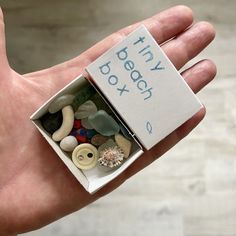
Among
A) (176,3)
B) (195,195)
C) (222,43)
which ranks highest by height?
(176,3)

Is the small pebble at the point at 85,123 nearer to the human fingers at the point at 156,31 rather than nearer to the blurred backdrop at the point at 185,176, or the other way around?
the human fingers at the point at 156,31

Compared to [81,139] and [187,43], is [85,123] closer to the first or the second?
[81,139]

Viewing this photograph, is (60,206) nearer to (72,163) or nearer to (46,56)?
(72,163)

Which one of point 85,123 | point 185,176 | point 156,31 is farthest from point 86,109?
point 185,176

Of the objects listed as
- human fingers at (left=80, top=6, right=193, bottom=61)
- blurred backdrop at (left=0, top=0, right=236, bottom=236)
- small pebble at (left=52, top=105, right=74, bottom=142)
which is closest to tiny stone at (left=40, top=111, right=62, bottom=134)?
small pebble at (left=52, top=105, right=74, bottom=142)

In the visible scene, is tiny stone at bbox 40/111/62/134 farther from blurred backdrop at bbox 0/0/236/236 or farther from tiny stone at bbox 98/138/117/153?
blurred backdrop at bbox 0/0/236/236

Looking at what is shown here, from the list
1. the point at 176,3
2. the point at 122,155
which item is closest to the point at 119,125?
the point at 122,155

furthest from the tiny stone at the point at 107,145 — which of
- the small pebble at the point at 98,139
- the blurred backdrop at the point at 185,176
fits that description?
the blurred backdrop at the point at 185,176
